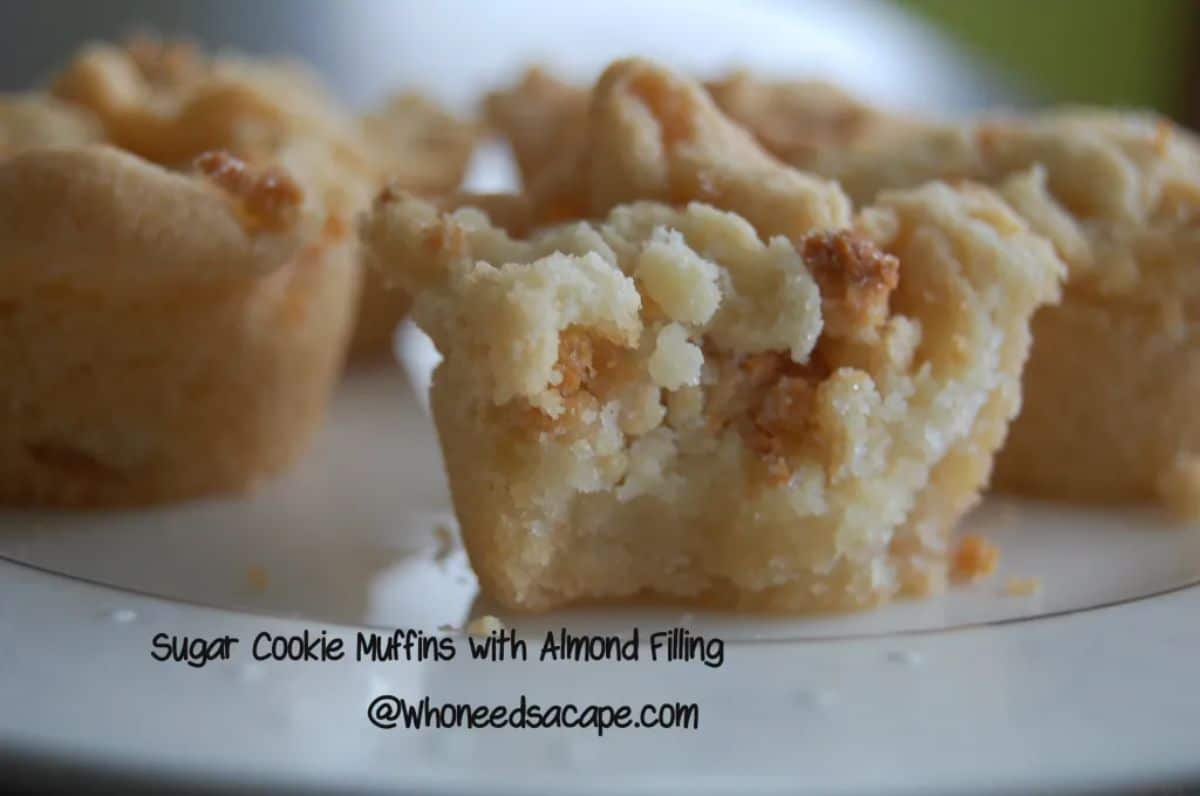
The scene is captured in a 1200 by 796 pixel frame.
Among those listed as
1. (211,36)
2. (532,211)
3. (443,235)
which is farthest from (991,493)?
(211,36)

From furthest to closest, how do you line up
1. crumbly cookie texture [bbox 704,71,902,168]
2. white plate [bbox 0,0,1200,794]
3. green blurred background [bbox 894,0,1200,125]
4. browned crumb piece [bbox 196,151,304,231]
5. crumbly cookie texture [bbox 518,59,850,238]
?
1. green blurred background [bbox 894,0,1200,125]
2. crumbly cookie texture [bbox 704,71,902,168]
3. browned crumb piece [bbox 196,151,304,231]
4. crumbly cookie texture [bbox 518,59,850,238]
5. white plate [bbox 0,0,1200,794]

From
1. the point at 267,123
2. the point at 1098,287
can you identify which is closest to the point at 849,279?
the point at 1098,287

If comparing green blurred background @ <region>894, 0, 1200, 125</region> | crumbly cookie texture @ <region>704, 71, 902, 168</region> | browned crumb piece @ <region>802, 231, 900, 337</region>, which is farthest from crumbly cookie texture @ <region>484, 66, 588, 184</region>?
green blurred background @ <region>894, 0, 1200, 125</region>

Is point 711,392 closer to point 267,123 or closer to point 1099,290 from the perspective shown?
point 1099,290

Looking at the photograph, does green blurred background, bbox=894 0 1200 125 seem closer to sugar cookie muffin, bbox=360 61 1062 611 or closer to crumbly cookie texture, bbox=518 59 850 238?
crumbly cookie texture, bbox=518 59 850 238

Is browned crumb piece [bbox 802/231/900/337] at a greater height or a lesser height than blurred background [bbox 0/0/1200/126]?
greater

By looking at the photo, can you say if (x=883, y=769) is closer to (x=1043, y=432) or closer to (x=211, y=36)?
(x=1043, y=432)

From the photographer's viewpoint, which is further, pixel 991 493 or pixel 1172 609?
pixel 991 493
